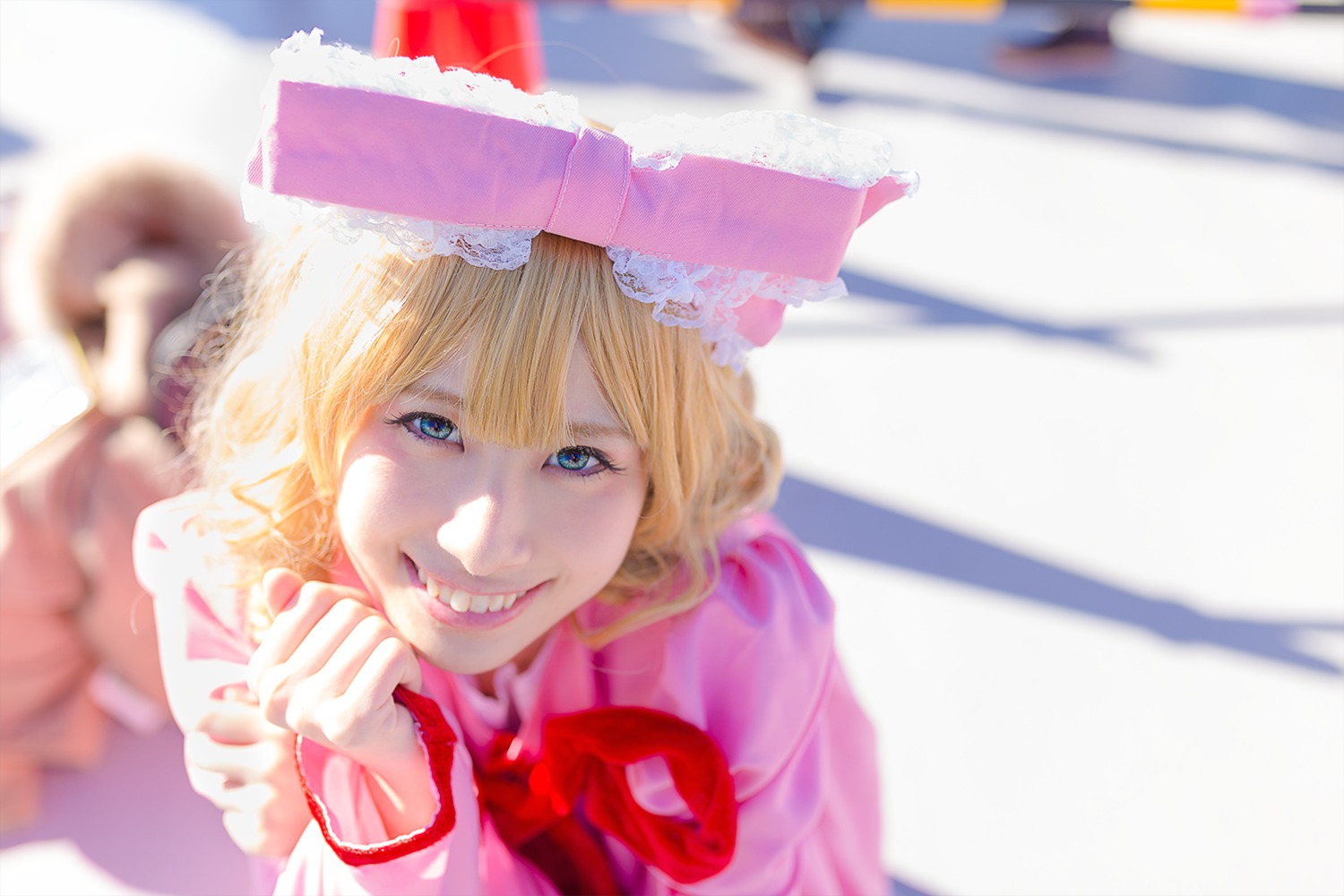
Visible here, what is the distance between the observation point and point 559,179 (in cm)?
62

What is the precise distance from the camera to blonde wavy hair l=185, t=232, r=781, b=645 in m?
0.68

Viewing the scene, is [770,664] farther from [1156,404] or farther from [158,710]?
[1156,404]

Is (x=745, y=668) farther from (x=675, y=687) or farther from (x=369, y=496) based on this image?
(x=369, y=496)

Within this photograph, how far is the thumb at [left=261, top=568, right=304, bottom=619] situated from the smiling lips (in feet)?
0.37

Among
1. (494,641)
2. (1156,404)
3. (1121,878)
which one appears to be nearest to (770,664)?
(494,641)

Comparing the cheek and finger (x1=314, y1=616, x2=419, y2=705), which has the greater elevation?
the cheek

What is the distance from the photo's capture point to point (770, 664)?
0.87 metres

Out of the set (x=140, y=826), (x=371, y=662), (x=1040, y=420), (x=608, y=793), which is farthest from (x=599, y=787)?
(x=1040, y=420)

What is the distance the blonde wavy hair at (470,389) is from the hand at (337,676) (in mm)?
98

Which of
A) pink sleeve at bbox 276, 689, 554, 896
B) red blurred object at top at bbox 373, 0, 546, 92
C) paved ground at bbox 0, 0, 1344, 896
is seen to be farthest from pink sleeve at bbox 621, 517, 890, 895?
red blurred object at top at bbox 373, 0, 546, 92

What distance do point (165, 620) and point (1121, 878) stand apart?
949mm

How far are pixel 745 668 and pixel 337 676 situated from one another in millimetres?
310

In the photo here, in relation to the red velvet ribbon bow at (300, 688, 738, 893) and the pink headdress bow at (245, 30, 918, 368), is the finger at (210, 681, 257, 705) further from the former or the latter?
the pink headdress bow at (245, 30, 918, 368)

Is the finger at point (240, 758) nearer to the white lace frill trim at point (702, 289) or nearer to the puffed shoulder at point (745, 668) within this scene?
the puffed shoulder at point (745, 668)
